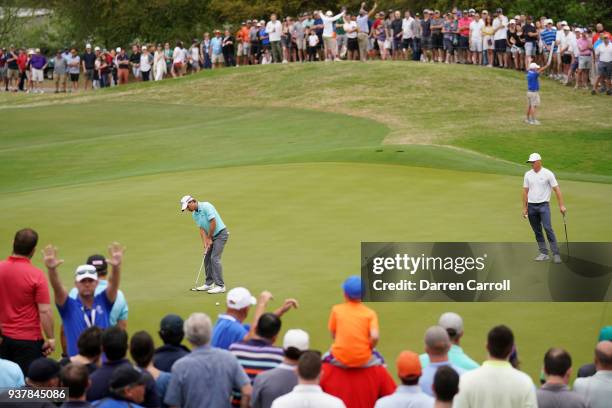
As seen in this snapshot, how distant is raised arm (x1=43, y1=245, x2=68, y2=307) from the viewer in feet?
35.1

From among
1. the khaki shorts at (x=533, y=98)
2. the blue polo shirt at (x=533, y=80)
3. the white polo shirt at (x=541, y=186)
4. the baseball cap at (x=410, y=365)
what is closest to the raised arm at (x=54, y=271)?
the baseball cap at (x=410, y=365)

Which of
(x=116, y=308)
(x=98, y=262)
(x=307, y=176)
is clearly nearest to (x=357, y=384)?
(x=116, y=308)

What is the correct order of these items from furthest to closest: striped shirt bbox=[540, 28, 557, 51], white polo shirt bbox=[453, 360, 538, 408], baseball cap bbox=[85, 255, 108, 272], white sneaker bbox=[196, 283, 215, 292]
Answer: striped shirt bbox=[540, 28, 557, 51]
white sneaker bbox=[196, 283, 215, 292]
baseball cap bbox=[85, 255, 108, 272]
white polo shirt bbox=[453, 360, 538, 408]

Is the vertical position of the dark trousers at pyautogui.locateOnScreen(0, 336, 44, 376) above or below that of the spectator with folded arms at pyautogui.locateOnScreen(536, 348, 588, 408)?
below

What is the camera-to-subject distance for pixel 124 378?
28.7 ft

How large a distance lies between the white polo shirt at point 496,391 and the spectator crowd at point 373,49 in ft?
108

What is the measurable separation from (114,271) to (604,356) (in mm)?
5218

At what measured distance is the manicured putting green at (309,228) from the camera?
14.8 m

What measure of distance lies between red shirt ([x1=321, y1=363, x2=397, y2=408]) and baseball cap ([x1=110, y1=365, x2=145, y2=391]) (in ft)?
6.70

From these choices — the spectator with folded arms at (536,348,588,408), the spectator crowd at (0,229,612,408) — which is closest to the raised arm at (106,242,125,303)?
the spectator crowd at (0,229,612,408)

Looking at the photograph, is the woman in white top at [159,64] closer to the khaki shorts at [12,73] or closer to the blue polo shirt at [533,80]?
the khaki shorts at [12,73]

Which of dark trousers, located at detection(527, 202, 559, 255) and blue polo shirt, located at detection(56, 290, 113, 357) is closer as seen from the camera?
blue polo shirt, located at detection(56, 290, 113, 357)

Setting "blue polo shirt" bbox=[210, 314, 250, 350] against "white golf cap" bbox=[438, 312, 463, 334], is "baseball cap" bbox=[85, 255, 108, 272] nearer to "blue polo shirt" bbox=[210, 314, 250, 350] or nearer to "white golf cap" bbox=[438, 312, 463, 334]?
"blue polo shirt" bbox=[210, 314, 250, 350]

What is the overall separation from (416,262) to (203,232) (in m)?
3.80
